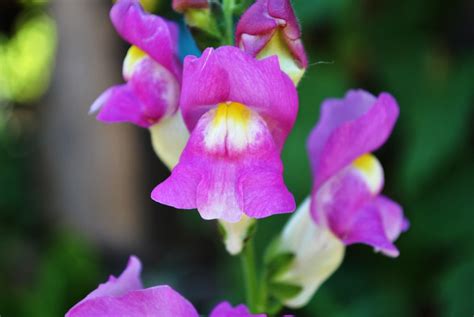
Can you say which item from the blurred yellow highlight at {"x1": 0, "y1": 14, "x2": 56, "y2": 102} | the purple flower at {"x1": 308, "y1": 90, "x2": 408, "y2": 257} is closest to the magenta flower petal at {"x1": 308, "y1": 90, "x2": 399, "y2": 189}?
the purple flower at {"x1": 308, "y1": 90, "x2": 408, "y2": 257}

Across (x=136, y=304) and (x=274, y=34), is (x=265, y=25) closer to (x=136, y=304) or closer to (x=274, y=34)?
(x=274, y=34)

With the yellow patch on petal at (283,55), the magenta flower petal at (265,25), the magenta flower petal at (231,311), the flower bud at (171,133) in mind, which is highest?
the magenta flower petal at (265,25)

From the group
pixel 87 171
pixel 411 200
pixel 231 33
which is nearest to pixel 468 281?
pixel 411 200

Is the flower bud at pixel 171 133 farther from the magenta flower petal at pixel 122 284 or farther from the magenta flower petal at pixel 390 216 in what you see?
the magenta flower petal at pixel 390 216

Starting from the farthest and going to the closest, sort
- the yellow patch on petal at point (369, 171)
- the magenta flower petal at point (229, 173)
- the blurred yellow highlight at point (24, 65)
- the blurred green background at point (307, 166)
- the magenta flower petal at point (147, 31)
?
the blurred yellow highlight at point (24, 65) → the blurred green background at point (307, 166) → the yellow patch on petal at point (369, 171) → the magenta flower petal at point (147, 31) → the magenta flower petal at point (229, 173)

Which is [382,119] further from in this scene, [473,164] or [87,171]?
[87,171]

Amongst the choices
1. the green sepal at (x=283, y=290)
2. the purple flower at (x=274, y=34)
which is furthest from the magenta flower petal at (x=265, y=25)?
the green sepal at (x=283, y=290)

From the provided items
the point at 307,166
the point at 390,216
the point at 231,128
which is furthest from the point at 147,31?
the point at 307,166
